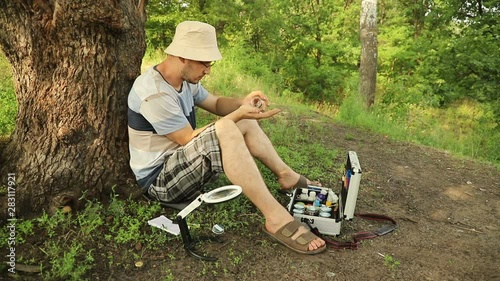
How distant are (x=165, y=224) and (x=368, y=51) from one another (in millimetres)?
6668

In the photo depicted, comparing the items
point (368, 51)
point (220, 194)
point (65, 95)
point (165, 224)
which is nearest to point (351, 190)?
point (220, 194)

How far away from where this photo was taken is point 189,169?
268 centimetres

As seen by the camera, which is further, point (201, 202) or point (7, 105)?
point (7, 105)

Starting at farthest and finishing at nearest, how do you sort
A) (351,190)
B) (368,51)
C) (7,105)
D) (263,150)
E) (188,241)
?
(368,51) < (7,105) < (263,150) < (351,190) < (188,241)

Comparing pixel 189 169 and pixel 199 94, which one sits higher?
pixel 199 94

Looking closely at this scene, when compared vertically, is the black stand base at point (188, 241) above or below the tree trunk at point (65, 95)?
below

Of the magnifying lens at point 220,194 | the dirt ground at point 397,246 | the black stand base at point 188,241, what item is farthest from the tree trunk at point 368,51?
the magnifying lens at point 220,194

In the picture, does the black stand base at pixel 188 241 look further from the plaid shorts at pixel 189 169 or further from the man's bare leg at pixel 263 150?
the man's bare leg at pixel 263 150

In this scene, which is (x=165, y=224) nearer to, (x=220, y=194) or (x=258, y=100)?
(x=220, y=194)

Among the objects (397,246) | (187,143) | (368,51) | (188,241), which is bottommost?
(397,246)

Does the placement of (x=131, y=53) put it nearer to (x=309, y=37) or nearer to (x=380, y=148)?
(x=380, y=148)

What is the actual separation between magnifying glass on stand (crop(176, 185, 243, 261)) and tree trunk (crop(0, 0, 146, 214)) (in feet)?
2.67

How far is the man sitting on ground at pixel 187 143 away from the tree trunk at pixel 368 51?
5941mm

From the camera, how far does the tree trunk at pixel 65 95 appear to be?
8.85ft
